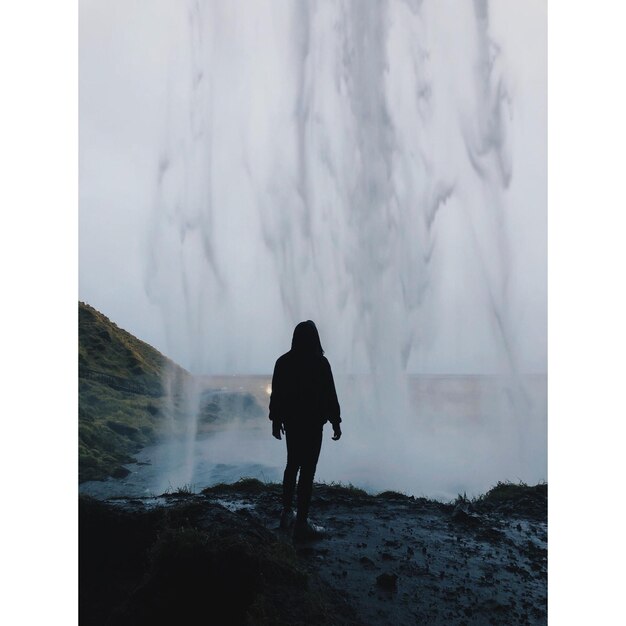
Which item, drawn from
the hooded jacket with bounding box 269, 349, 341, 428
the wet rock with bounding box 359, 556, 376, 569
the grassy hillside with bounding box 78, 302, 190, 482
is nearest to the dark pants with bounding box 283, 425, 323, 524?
the hooded jacket with bounding box 269, 349, 341, 428

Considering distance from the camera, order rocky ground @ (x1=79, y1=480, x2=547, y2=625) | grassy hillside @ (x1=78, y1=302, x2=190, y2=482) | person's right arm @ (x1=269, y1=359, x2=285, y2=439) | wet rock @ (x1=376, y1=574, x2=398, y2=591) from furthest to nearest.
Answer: grassy hillside @ (x1=78, y1=302, x2=190, y2=482)
person's right arm @ (x1=269, y1=359, x2=285, y2=439)
wet rock @ (x1=376, y1=574, x2=398, y2=591)
rocky ground @ (x1=79, y1=480, x2=547, y2=625)

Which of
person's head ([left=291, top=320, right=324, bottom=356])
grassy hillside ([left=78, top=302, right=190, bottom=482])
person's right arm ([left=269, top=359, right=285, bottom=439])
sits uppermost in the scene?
person's head ([left=291, top=320, right=324, bottom=356])

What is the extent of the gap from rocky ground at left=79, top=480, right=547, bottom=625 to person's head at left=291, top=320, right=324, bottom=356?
2245mm

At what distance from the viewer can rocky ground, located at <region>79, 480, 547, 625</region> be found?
388 cm

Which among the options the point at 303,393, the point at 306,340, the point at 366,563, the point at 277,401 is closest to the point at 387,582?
the point at 366,563

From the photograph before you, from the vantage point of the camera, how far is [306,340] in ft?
19.3

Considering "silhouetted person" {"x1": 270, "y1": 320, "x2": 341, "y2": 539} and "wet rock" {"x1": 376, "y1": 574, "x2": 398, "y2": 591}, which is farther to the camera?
"silhouetted person" {"x1": 270, "y1": 320, "x2": 341, "y2": 539}

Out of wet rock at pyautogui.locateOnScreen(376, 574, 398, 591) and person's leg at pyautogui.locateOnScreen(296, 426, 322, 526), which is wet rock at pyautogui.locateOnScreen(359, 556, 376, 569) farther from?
person's leg at pyautogui.locateOnScreen(296, 426, 322, 526)

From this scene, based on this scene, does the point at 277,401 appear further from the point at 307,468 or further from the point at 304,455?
the point at 307,468

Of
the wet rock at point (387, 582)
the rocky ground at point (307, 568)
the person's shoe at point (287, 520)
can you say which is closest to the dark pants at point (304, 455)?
the person's shoe at point (287, 520)

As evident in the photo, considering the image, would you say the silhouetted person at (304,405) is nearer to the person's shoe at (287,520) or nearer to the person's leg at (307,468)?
the person's leg at (307,468)

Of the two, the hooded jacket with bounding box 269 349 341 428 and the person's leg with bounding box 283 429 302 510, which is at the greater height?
the hooded jacket with bounding box 269 349 341 428

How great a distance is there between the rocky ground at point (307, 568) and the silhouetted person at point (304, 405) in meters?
0.78
